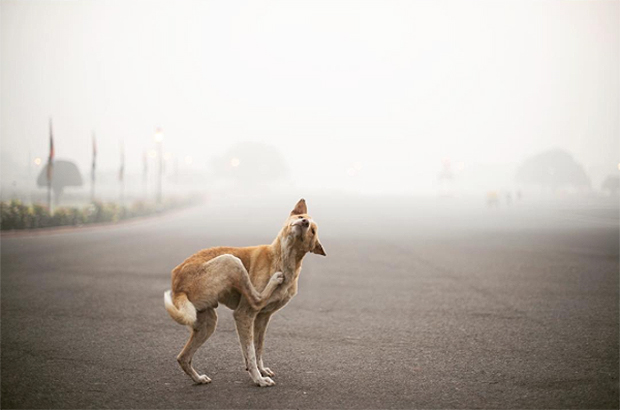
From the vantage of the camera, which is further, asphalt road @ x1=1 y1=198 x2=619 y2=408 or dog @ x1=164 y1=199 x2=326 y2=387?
asphalt road @ x1=1 y1=198 x2=619 y2=408

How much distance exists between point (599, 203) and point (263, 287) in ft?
131

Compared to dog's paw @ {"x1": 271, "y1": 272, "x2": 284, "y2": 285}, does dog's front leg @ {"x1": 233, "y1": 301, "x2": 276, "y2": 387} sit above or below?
below

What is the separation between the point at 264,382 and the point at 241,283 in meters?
1.21

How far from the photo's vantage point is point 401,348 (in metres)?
5.45

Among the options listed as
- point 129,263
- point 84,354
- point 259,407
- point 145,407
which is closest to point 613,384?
A: point 259,407

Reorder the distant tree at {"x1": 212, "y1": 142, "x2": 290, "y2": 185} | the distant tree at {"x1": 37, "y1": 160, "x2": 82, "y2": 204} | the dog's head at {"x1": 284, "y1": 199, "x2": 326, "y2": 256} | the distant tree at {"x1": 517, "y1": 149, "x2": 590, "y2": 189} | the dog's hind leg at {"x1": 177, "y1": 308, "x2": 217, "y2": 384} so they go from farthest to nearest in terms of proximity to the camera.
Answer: the distant tree at {"x1": 212, "y1": 142, "x2": 290, "y2": 185}, the distant tree at {"x1": 517, "y1": 149, "x2": 590, "y2": 189}, the distant tree at {"x1": 37, "y1": 160, "x2": 82, "y2": 204}, the dog's hind leg at {"x1": 177, "y1": 308, "x2": 217, "y2": 384}, the dog's head at {"x1": 284, "y1": 199, "x2": 326, "y2": 256}

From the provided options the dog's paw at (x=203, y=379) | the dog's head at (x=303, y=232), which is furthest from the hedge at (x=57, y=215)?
the dog's head at (x=303, y=232)

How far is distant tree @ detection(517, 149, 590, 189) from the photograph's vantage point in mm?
73725

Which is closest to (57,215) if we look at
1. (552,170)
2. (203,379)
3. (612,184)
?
(203,379)

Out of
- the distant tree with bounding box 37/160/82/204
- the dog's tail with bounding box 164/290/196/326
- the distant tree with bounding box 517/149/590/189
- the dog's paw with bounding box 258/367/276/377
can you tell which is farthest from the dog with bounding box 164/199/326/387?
the distant tree with bounding box 517/149/590/189

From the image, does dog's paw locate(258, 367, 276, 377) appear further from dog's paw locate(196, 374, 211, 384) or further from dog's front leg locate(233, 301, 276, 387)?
dog's paw locate(196, 374, 211, 384)

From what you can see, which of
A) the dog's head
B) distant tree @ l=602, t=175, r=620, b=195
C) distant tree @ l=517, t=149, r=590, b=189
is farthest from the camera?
distant tree @ l=517, t=149, r=590, b=189

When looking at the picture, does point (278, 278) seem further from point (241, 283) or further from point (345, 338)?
point (345, 338)

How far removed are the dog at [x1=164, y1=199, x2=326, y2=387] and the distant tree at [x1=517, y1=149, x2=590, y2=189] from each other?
74644mm
